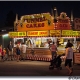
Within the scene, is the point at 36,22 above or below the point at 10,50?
above

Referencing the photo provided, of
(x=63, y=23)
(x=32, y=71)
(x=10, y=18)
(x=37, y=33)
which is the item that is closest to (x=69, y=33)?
(x=63, y=23)

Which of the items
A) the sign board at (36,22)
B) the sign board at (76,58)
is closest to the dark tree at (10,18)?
the sign board at (36,22)

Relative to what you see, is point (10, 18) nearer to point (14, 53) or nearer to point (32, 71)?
point (14, 53)

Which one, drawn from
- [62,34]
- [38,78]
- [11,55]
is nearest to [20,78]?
[38,78]

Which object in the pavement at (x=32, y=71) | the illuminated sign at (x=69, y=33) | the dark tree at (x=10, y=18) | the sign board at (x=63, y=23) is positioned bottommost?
the pavement at (x=32, y=71)

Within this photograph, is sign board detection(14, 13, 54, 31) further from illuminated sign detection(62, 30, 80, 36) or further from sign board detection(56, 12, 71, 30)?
illuminated sign detection(62, 30, 80, 36)

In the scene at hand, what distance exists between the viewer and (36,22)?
24.4 metres

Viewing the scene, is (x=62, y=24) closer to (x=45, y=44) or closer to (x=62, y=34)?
(x=62, y=34)

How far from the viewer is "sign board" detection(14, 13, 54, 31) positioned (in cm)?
2356

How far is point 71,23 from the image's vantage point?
23.5 metres

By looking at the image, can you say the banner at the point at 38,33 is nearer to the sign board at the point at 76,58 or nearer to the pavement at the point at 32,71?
the sign board at the point at 76,58

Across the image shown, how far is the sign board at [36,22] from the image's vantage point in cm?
2356

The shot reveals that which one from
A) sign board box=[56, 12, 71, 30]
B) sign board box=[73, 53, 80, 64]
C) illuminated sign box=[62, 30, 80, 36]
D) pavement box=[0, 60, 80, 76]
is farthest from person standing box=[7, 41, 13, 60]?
sign board box=[73, 53, 80, 64]

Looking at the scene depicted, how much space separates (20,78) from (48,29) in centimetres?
1049
